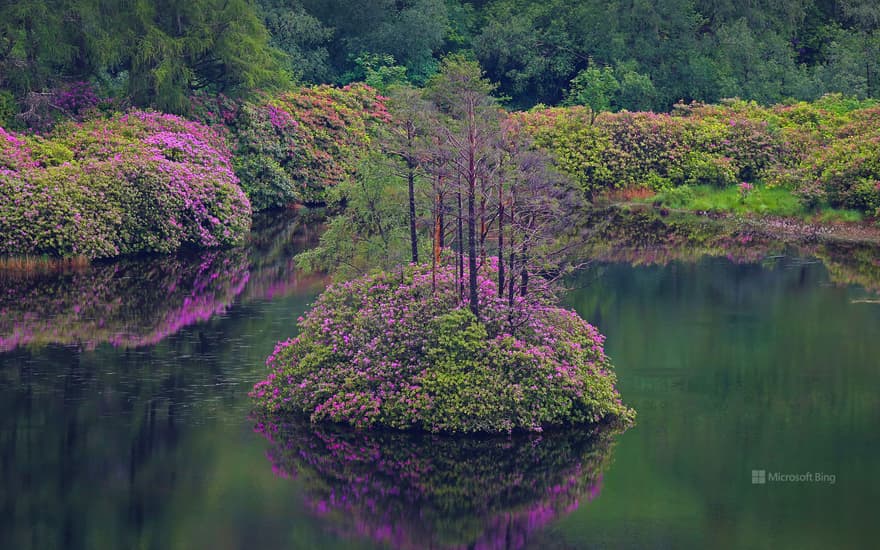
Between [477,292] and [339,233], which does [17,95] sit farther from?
[477,292]

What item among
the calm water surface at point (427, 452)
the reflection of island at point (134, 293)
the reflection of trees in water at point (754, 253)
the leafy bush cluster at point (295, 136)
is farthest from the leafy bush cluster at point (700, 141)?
the calm water surface at point (427, 452)

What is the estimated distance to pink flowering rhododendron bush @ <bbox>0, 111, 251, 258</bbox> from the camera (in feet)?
83.9

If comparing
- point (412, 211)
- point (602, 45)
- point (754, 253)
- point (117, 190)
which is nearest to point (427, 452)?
point (412, 211)

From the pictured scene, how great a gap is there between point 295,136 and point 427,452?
2697 centimetres

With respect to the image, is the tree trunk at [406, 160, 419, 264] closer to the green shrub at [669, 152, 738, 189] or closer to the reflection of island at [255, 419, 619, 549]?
the reflection of island at [255, 419, 619, 549]

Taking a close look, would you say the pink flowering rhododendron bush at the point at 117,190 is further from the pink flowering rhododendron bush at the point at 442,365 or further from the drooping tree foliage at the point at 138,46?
the pink flowering rhododendron bush at the point at 442,365

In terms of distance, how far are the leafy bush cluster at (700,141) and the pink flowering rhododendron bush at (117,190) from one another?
10995 mm

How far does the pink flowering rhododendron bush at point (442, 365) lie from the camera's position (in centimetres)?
1407

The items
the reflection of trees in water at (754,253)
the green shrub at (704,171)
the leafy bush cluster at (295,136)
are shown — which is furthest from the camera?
the green shrub at (704,171)

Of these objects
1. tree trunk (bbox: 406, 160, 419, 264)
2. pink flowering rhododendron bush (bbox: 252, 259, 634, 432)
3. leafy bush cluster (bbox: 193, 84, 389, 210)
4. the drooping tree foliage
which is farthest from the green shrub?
pink flowering rhododendron bush (bbox: 252, 259, 634, 432)

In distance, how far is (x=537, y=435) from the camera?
46.6 feet

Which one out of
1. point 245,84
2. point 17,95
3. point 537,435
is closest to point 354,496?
point 537,435

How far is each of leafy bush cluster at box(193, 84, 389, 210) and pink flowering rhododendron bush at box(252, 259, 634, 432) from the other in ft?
64.3

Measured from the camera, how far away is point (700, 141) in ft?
127
